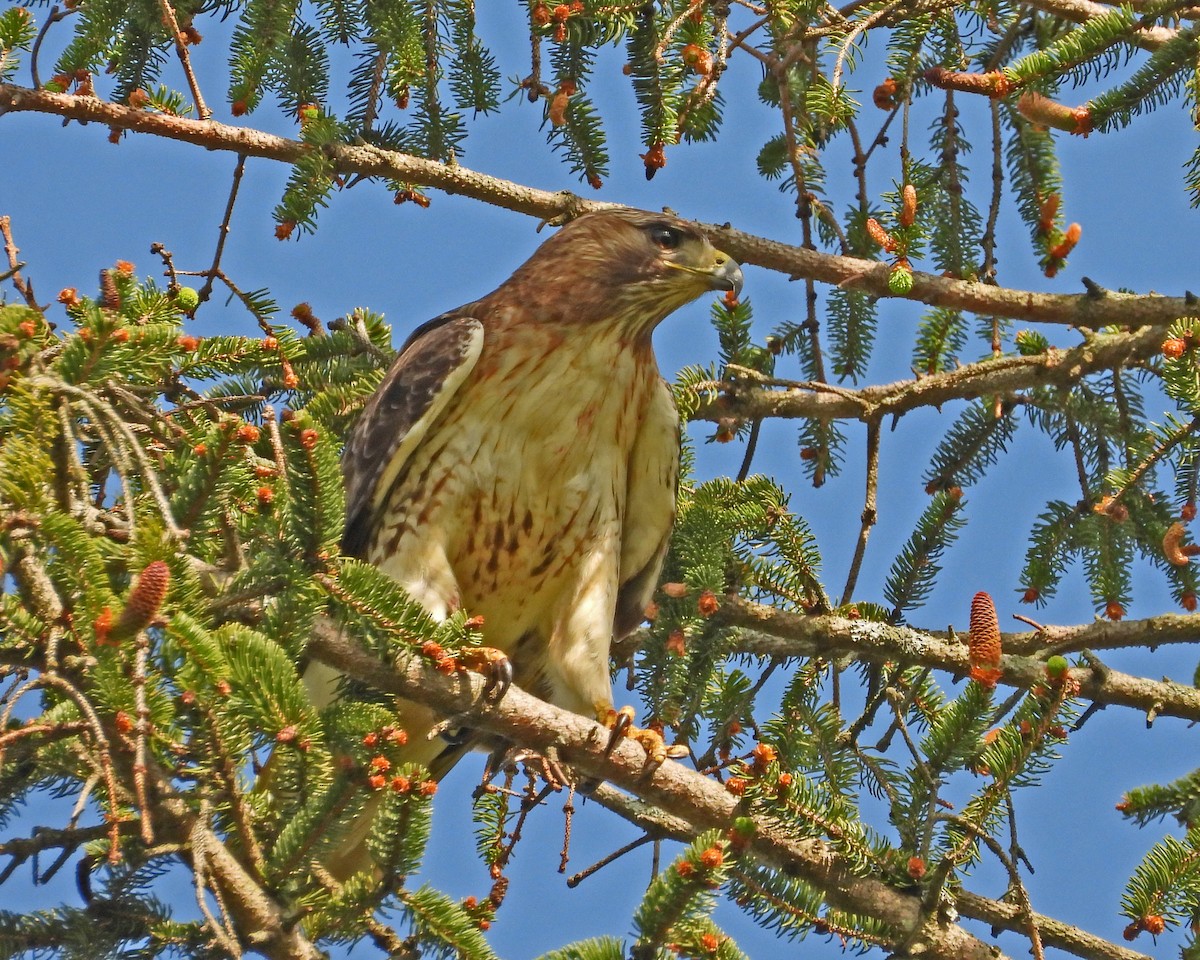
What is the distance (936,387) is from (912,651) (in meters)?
0.96

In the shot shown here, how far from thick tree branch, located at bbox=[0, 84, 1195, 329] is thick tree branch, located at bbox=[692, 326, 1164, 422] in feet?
0.38

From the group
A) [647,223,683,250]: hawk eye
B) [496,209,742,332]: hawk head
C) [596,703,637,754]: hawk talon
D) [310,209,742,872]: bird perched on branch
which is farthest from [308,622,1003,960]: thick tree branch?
[647,223,683,250]: hawk eye

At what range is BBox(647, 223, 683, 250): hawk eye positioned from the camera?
185 inches

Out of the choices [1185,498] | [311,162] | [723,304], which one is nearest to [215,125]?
[311,162]

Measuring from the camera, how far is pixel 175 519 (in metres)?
2.51

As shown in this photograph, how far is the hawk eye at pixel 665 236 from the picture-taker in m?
4.71

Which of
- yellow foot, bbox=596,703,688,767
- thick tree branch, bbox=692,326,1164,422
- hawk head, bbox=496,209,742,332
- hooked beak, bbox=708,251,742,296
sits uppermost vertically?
hawk head, bbox=496,209,742,332

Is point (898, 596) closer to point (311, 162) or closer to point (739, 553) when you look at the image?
point (739, 553)

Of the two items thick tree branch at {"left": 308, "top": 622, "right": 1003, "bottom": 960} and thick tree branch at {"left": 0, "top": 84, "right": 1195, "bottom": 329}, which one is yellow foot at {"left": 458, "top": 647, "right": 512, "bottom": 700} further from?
thick tree branch at {"left": 0, "top": 84, "right": 1195, "bottom": 329}

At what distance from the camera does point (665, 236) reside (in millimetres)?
4723

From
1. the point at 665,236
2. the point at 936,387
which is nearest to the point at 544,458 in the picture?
the point at 665,236

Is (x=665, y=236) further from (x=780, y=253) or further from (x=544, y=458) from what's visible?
(x=544, y=458)

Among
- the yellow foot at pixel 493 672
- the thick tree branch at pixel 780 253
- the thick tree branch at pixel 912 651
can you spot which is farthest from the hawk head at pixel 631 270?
the yellow foot at pixel 493 672

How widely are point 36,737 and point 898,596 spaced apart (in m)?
2.55
